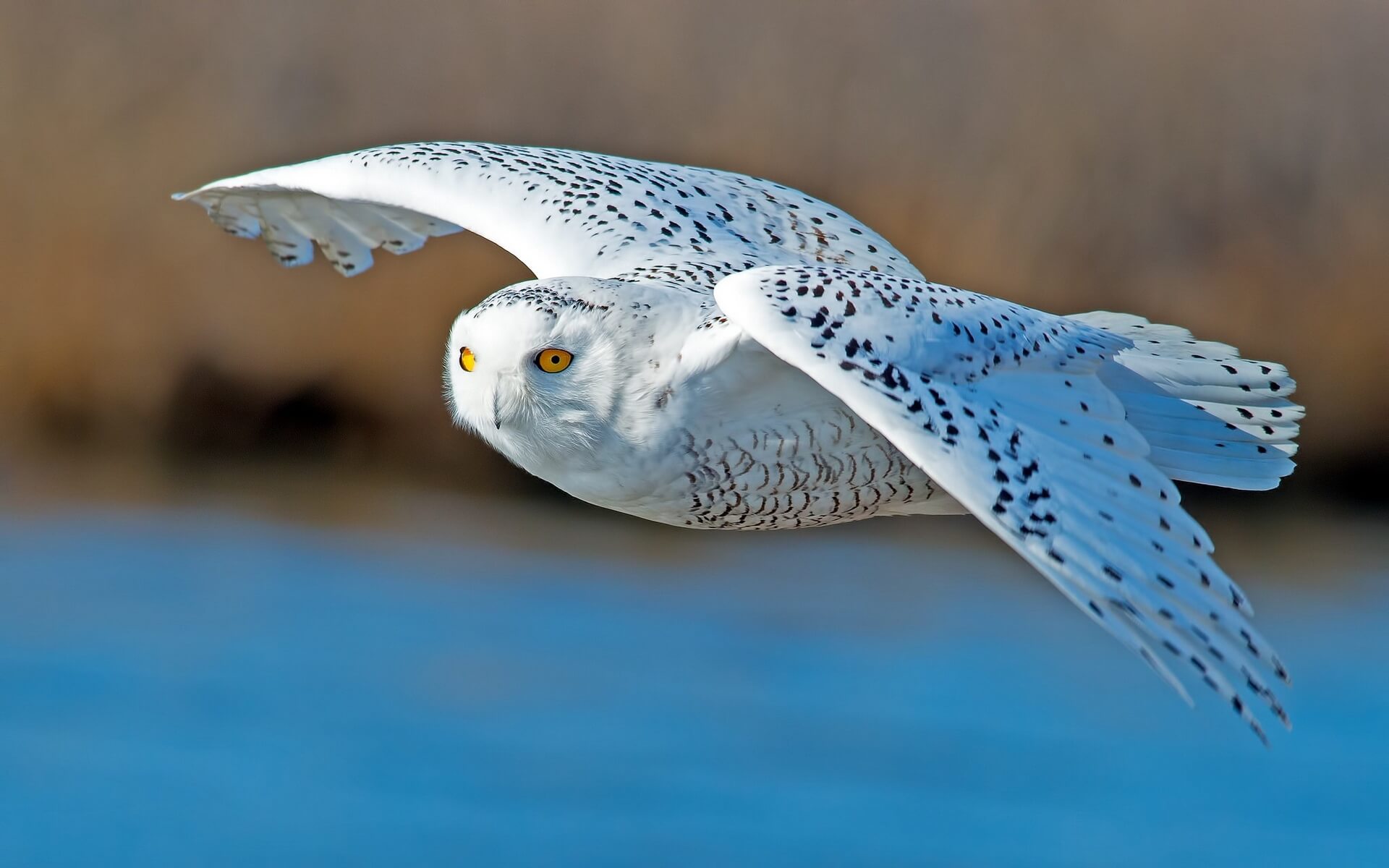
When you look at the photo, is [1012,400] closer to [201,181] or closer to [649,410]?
[649,410]

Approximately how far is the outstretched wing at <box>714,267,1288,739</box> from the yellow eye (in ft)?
1.13

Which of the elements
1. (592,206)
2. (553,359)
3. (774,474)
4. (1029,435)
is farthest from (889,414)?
(592,206)

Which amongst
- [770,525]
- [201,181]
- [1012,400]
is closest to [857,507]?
[770,525]

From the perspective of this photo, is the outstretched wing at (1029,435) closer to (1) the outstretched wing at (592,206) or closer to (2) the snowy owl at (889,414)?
(2) the snowy owl at (889,414)

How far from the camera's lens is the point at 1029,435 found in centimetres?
311

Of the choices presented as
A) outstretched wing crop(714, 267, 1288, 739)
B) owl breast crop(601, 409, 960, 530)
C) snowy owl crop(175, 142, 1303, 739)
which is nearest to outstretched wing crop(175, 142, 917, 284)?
snowy owl crop(175, 142, 1303, 739)

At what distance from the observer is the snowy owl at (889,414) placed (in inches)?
112

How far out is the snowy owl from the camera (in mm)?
2855

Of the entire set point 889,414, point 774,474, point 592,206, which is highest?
point 889,414

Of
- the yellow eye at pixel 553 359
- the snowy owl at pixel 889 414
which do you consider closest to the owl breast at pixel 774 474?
the snowy owl at pixel 889 414

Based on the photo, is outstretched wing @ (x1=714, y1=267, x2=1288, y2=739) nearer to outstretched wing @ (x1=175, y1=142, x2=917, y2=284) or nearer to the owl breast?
the owl breast

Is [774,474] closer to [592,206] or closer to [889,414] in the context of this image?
[889,414]

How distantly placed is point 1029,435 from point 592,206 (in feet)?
5.27

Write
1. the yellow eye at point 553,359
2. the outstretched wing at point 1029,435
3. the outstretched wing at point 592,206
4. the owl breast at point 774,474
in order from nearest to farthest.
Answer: the outstretched wing at point 1029,435
the yellow eye at point 553,359
the owl breast at point 774,474
the outstretched wing at point 592,206
